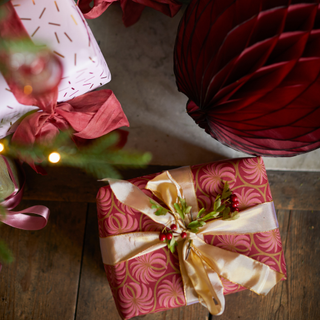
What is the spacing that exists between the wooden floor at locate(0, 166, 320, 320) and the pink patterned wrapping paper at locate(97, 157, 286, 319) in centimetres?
11

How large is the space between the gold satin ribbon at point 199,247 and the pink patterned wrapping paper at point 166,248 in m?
0.01

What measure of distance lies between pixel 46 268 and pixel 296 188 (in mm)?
566

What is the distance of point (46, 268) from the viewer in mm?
562

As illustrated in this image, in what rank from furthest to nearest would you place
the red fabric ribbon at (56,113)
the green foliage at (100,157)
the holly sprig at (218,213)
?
the green foliage at (100,157) < the holly sprig at (218,213) < the red fabric ribbon at (56,113)

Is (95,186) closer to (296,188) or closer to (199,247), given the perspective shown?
(199,247)

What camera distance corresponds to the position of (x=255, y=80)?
221mm

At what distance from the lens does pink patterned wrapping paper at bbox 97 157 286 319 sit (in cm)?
45

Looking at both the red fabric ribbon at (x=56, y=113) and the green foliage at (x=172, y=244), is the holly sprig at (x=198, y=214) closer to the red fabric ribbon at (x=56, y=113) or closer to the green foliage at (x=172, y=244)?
the green foliage at (x=172, y=244)

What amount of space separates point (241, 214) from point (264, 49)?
0.30 m

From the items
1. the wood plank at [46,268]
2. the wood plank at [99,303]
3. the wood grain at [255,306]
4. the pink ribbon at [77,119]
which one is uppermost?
the pink ribbon at [77,119]

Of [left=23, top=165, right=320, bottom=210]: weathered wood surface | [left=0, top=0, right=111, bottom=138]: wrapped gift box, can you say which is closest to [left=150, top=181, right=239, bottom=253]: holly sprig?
[left=23, top=165, right=320, bottom=210]: weathered wood surface

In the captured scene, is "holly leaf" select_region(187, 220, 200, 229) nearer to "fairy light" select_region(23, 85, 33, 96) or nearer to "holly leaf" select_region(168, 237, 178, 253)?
"holly leaf" select_region(168, 237, 178, 253)

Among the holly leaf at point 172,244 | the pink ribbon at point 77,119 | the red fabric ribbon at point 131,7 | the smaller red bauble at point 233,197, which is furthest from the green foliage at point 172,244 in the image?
the red fabric ribbon at point 131,7

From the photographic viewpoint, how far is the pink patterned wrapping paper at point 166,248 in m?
0.45
